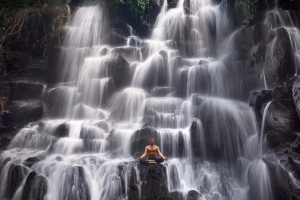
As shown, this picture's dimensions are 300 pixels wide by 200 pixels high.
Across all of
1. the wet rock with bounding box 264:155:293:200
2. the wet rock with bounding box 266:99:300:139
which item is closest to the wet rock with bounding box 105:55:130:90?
the wet rock with bounding box 266:99:300:139

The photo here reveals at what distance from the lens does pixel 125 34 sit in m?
19.5

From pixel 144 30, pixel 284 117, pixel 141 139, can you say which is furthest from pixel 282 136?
pixel 144 30

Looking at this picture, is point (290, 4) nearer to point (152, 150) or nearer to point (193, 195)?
point (152, 150)

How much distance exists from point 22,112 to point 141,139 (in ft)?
20.4

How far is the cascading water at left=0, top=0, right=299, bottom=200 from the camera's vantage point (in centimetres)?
948

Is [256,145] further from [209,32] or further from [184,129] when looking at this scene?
[209,32]

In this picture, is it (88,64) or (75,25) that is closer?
(88,64)

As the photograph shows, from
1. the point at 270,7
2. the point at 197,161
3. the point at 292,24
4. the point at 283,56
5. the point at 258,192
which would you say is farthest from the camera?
the point at 270,7

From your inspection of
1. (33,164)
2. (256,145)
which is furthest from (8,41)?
(256,145)

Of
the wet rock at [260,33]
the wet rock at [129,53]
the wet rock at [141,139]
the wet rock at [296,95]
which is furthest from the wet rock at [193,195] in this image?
the wet rock at [129,53]

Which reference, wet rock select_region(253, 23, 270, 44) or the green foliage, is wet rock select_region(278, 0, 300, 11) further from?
the green foliage

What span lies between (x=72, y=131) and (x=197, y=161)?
5.23 m

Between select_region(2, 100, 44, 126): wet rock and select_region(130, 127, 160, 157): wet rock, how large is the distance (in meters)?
5.60

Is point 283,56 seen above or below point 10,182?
above
